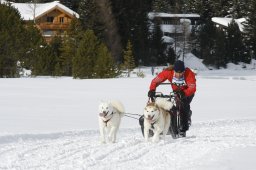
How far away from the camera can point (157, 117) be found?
9664 mm

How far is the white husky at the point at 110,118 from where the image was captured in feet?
31.4

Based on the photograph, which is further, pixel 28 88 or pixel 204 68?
pixel 204 68

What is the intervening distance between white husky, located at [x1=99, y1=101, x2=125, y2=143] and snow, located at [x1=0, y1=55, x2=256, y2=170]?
0.25 meters

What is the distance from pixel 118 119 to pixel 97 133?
2781 mm

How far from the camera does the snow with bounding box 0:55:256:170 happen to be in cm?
765

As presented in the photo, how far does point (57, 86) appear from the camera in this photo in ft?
101

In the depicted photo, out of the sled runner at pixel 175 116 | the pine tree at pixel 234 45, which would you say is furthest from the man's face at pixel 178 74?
the pine tree at pixel 234 45

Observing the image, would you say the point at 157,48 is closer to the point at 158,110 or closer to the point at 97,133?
the point at 97,133

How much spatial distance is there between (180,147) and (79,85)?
2308 cm

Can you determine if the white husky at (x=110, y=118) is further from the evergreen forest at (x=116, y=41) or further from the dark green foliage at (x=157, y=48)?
the dark green foliage at (x=157, y=48)

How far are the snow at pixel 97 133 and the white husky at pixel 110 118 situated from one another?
0.25m

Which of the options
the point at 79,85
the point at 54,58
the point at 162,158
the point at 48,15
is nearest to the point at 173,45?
the point at 48,15

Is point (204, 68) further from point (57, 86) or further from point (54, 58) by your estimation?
point (57, 86)

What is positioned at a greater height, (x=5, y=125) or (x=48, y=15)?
(x=48, y=15)
